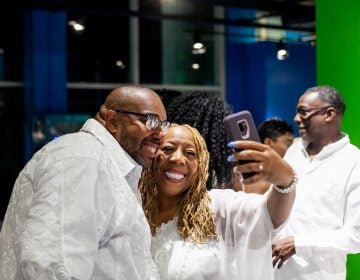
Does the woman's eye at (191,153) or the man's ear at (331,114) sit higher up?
the man's ear at (331,114)

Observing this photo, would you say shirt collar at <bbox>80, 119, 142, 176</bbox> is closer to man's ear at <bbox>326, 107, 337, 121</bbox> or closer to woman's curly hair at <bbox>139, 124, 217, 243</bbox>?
woman's curly hair at <bbox>139, 124, 217, 243</bbox>

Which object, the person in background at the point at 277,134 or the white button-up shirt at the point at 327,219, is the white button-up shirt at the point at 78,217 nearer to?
the white button-up shirt at the point at 327,219

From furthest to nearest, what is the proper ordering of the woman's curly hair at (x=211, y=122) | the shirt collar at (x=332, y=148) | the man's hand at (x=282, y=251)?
the shirt collar at (x=332, y=148)
the man's hand at (x=282, y=251)
the woman's curly hair at (x=211, y=122)

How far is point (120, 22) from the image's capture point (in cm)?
1048

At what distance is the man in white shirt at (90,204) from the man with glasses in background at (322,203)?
122cm

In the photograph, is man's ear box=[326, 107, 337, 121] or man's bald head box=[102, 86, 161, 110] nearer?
man's bald head box=[102, 86, 161, 110]

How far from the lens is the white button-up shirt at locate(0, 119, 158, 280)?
1.53 m

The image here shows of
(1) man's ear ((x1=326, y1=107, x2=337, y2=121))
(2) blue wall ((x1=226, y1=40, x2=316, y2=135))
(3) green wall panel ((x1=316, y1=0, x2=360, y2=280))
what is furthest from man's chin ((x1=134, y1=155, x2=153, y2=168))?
(2) blue wall ((x1=226, y1=40, x2=316, y2=135))

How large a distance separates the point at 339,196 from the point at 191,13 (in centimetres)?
852

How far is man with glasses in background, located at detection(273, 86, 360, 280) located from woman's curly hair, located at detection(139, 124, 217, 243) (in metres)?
0.70

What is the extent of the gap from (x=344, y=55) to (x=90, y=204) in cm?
246

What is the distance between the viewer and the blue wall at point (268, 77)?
10.9 meters

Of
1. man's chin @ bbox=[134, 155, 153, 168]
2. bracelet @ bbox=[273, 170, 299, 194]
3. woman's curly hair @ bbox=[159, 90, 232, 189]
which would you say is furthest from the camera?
woman's curly hair @ bbox=[159, 90, 232, 189]

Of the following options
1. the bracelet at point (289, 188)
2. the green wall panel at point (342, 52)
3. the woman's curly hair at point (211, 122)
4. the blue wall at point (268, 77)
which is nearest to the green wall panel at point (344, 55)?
the green wall panel at point (342, 52)
